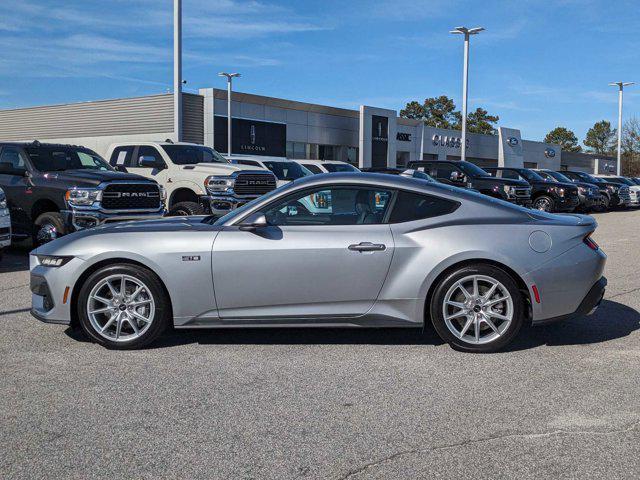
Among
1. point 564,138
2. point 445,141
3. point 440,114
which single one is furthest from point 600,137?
point 445,141

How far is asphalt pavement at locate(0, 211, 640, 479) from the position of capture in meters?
3.47

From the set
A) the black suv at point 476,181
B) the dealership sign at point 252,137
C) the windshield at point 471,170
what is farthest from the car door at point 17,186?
the dealership sign at point 252,137

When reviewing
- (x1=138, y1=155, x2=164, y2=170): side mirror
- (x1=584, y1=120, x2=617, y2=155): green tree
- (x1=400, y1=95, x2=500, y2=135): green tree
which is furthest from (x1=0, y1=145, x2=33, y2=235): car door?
(x1=584, y1=120, x2=617, y2=155): green tree

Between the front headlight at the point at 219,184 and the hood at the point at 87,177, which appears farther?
the front headlight at the point at 219,184

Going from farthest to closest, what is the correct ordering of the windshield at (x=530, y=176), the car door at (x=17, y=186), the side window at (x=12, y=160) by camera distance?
the windshield at (x=530, y=176) → the side window at (x=12, y=160) → the car door at (x=17, y=186)

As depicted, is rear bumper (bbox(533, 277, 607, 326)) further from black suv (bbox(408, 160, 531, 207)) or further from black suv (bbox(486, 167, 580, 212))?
black suv (bbox(486, 167, 580, 212))

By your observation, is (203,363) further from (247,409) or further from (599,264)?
(599,264)

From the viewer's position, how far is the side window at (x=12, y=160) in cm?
1156

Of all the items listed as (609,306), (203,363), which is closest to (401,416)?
(203,363)

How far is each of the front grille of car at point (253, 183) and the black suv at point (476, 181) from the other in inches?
331

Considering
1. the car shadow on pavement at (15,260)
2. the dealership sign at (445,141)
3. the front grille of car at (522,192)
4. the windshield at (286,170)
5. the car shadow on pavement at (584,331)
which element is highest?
the dealership sign at (445,141)

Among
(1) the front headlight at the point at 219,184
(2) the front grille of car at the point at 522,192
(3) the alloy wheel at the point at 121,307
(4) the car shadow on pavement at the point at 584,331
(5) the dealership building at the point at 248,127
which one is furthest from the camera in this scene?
(5) the dealership building at the point at 248,127

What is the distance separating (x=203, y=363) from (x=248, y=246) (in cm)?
97

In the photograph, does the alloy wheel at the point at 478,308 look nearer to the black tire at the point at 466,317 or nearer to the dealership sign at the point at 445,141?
the black tire at the point at 466,317
